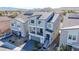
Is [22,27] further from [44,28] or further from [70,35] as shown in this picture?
[70,35]

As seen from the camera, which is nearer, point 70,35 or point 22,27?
point 22,27

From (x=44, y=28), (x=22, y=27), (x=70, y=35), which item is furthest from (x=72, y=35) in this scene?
(x=22, y=27)

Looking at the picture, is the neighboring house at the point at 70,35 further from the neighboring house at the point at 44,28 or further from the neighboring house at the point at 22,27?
the neighboring house at the point at 22,27

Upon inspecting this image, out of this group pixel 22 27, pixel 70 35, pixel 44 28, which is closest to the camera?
pixel 22 27

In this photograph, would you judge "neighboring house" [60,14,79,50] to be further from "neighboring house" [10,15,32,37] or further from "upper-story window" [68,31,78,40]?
"neighboring house" [10,15,32,37]

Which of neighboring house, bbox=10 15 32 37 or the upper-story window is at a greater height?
neighboring house, bbox=10 15 32 37

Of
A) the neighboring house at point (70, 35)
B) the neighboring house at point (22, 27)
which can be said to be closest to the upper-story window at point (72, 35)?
the neighboring house at point (70, 35)

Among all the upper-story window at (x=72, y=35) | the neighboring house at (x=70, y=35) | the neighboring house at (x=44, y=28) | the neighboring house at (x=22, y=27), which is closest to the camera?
the neighboring house at (x=22, y=27)

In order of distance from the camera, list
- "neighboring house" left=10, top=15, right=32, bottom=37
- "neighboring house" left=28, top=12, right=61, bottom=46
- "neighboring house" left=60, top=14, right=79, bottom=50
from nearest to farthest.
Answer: "neighboring house" left=10, top=15, right=32, bottom=37, "neighboring house" left=60, top=14, right=79, bottom=50, "neighboring house" left=28, top=12, right=61, bottom=46

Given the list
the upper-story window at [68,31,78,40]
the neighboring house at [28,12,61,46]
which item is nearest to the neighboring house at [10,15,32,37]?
the neighboring house at [28,12,61,46]
